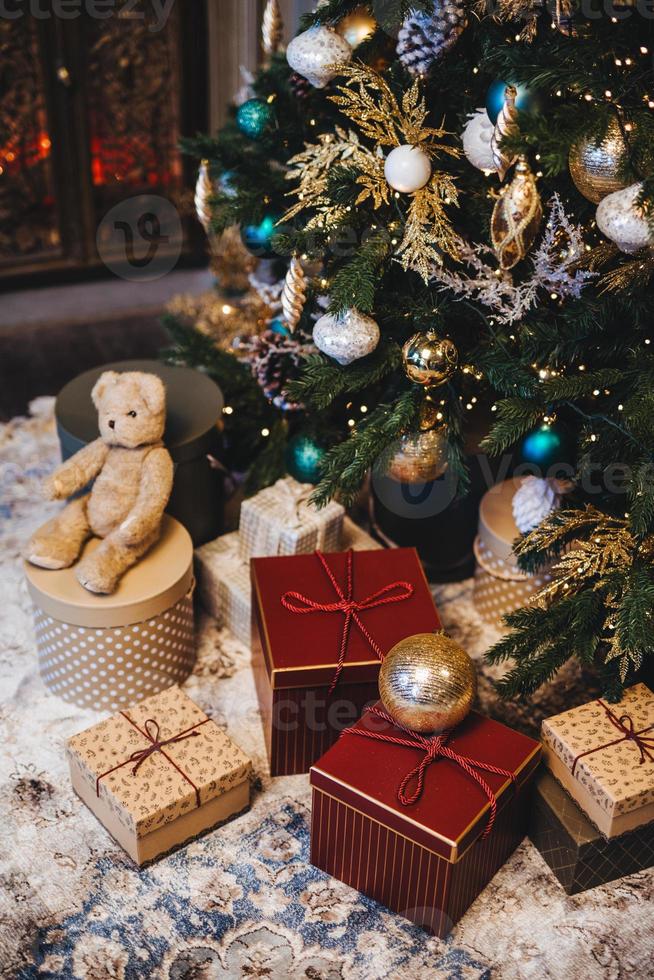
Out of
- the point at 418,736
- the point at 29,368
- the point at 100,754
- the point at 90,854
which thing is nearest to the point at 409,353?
the point at 418,736

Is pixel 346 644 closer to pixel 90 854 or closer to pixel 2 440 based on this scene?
pixel 90 854

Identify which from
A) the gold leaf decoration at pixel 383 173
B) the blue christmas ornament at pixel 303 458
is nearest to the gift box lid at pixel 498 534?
the blue christmas ornament at pixel 303 458

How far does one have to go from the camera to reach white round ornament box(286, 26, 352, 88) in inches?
63.0

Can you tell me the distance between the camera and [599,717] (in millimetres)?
1513

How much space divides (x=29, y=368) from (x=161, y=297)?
0.71 meters

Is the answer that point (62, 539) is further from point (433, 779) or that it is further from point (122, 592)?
point (433, 779)

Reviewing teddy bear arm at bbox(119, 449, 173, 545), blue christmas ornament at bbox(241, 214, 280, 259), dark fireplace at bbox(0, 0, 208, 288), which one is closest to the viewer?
teddy bear arm at bbox(119, 449, 173, 545)

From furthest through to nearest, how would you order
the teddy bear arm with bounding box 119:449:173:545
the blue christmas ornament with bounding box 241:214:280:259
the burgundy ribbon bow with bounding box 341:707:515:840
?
the blue christmas ornament with bounding box 241:214:280:259, the teddy bear arm with bounding box 119:449:173:545, the burgundy ribbon bow with bounding box 341:707:515:840

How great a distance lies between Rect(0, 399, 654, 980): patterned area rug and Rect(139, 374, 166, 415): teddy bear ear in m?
0.61

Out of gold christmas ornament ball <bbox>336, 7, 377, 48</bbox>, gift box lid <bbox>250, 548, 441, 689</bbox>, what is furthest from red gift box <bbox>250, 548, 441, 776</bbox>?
gold christmas ornament ball <bbox>336, 7, 377, 48</bbox>

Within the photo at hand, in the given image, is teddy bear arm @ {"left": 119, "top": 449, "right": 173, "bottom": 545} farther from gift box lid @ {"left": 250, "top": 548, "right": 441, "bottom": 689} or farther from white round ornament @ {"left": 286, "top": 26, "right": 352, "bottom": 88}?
white round ornament @ {"left": 286, "top": 26, "right": 352, "bottom": 88}

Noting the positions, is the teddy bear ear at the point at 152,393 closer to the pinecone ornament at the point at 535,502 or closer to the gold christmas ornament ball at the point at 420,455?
the gold christmas ornament ball at the point at 420,455

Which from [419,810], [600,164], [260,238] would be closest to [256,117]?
[260,238]

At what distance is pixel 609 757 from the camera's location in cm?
144
